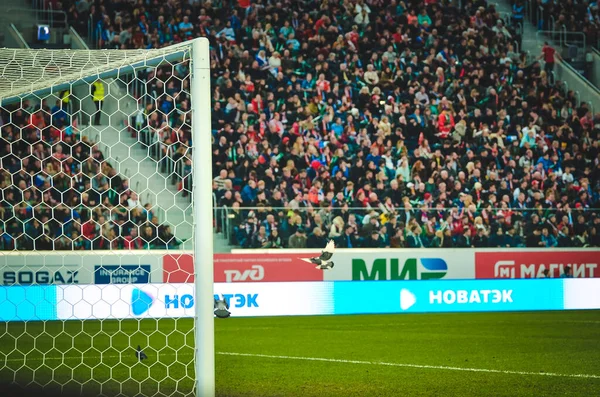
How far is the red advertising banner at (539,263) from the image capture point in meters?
17.5

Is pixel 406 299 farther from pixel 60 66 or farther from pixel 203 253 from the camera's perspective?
pixel 203 253

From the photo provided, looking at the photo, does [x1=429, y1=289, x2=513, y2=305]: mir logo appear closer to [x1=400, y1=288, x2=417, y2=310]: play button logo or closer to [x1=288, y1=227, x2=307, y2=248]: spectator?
[x1=400, y1=288, x2=417, y2=310]: play button logo

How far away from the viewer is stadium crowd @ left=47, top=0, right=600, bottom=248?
55.0 ft

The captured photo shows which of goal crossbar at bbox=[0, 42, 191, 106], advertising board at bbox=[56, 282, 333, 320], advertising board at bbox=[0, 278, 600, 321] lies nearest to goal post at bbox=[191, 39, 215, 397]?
goal crossbar at bbox=[0, 42, 191, 106]

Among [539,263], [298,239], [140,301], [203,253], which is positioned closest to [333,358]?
[203,253]

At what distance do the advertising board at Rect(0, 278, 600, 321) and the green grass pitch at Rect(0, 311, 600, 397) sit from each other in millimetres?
413

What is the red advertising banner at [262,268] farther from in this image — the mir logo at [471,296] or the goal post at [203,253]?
the goal post at [203,253]

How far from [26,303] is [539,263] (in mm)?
10243

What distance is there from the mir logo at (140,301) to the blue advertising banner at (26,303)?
1.25 meters

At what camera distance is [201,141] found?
201 inches

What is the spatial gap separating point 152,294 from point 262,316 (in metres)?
2.19

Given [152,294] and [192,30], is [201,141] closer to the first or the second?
[152,294]

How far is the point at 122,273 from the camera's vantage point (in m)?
14.9

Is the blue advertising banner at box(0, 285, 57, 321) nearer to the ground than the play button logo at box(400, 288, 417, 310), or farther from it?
farther from it
